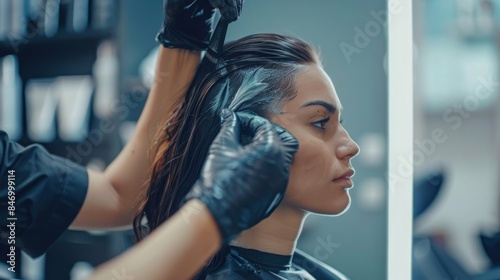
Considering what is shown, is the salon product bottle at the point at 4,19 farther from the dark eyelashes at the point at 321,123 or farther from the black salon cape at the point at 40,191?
the dark eyelashes at the point at 321,123

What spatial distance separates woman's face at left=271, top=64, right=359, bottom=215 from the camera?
1.51m

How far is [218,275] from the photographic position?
1.54 meters

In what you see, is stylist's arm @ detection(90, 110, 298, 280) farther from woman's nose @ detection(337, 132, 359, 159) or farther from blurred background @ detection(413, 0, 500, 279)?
blurred background @ detection(413, 0, 500, 279)

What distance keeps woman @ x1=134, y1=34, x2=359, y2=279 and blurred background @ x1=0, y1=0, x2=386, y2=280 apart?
37 millimetres

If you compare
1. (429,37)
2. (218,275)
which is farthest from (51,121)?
(429,37)

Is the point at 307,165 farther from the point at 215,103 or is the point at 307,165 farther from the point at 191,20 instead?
the point at 191,20

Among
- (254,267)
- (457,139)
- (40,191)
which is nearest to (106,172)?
(40,191)

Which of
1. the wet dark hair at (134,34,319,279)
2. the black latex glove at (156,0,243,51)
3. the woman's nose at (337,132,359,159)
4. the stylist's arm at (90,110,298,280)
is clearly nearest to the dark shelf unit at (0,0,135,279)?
the wet dark hair at (134,34,319,279)

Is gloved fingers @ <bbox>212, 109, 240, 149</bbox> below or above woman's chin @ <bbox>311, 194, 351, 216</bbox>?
above

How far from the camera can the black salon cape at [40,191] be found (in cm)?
171

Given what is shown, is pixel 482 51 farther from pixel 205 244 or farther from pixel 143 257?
pixel 143 257

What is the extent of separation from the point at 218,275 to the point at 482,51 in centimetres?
88

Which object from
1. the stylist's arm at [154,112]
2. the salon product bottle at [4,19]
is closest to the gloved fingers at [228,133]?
the stylist's arm at [154,112]

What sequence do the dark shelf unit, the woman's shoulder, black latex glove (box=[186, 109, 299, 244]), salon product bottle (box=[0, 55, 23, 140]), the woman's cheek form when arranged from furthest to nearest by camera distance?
salon product bottle (box=[0, 55, 23, 140]) → the dark shelf unit → the woman's shoulder → the woman's cheek → black latex glove (box=[186, 109, 299, 244])
